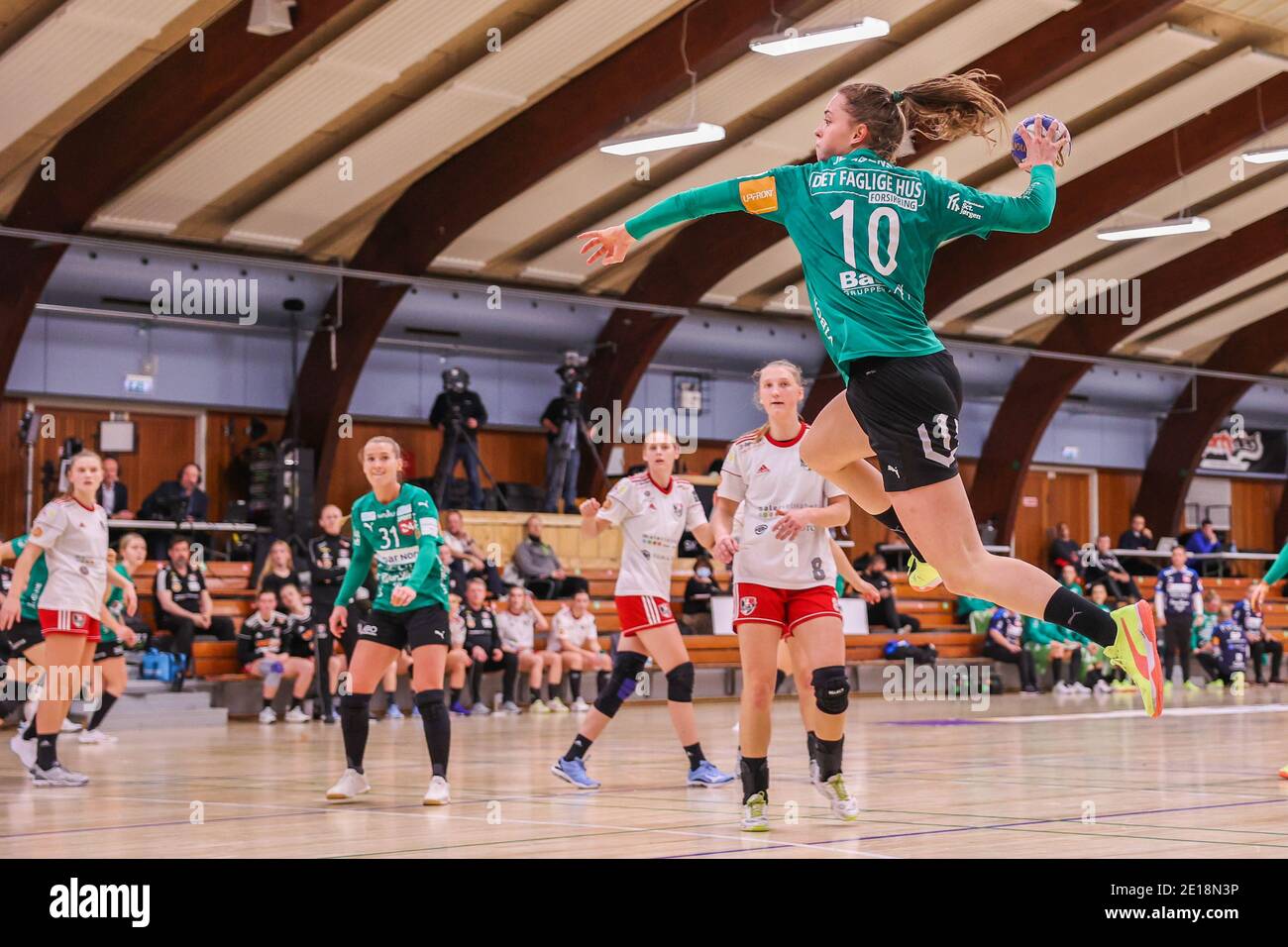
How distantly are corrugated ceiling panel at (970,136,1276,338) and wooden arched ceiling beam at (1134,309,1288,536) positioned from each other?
4947mm

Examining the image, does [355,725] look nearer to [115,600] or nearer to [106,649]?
[106,649]

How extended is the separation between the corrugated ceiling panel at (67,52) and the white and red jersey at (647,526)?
8.85m

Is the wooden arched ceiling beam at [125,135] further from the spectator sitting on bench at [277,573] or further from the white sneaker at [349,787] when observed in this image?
the white sneaker at [349,787]

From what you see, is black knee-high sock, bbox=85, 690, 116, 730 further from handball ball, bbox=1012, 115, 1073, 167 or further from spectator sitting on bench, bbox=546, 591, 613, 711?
handball ball, bbox=1012, 115, 1073, 167

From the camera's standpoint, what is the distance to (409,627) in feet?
25.9

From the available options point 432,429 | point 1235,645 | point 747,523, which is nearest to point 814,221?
point 747,523

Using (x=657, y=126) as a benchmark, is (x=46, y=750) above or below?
below

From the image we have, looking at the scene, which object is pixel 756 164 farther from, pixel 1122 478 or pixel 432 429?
pixel 1122 478

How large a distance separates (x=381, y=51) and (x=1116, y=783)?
1174cm

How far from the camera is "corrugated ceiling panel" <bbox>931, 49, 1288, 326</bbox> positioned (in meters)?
20.8

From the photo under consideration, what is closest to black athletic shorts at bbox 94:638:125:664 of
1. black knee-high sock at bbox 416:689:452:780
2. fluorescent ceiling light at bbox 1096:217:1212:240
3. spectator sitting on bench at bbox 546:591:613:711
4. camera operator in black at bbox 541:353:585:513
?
black knee-high sock at bbox 416:689:452:780

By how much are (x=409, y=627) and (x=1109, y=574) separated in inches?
767

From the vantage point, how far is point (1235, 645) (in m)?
24.7
